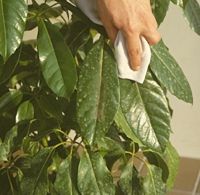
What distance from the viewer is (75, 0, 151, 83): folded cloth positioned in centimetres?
67

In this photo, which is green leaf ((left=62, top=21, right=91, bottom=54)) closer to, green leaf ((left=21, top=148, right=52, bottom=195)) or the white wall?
green leaf ((left=21, top=148, right=52, bottom=195))

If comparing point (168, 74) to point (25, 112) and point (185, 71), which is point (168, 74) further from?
point (185, 71)

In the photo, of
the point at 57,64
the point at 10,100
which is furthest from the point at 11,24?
the point at 10,100

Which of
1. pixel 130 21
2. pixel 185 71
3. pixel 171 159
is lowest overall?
pixel 185 71

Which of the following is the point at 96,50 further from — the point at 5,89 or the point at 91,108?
the point at 5,89

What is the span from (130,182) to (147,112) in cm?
14

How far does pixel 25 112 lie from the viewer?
2.64ft

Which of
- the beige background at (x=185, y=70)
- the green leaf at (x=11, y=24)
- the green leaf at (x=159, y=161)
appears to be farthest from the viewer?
the beige background at (x=185, y=70)

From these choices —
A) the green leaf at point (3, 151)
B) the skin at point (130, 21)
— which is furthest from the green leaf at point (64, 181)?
the skin at point (130, 21)

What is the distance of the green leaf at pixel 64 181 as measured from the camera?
29.6 inches

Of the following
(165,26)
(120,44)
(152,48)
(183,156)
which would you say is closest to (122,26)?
(120,44)

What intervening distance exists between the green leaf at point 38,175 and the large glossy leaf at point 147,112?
0.15 m

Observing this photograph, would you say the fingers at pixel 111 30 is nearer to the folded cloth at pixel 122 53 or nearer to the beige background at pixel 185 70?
the folded cloth at pixel 122 53

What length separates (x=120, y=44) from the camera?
2.19 feet
